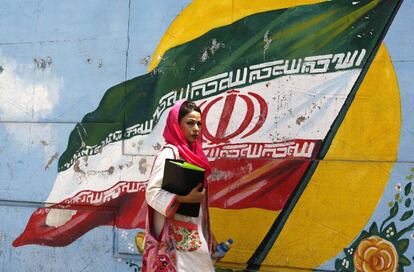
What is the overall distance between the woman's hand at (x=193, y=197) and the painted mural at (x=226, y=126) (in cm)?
84

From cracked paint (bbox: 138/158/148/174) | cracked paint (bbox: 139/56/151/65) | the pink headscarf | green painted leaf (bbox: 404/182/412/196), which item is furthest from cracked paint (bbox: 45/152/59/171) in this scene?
green painted leaf (bbox: 404/182/412/196)

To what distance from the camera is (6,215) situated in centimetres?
575

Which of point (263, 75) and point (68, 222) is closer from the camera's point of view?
point (263, 75)

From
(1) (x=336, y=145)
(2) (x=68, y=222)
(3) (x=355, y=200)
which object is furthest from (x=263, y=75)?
(2) (x=68, y=222)

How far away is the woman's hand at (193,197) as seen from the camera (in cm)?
397

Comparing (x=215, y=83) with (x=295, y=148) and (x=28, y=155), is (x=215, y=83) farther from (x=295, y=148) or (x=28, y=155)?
(x=28, y=155)

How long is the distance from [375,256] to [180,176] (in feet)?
4.25

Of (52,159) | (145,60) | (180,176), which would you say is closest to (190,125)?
(180,176)

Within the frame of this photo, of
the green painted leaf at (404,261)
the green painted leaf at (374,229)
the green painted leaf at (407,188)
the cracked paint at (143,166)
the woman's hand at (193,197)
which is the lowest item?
the green painted leaf at (404,261)

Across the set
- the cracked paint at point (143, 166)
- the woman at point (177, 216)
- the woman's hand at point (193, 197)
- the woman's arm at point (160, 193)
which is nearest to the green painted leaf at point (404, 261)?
the woman at point (177, 216)

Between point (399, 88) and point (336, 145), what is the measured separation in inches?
19.2

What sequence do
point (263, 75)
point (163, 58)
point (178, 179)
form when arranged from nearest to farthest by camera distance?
point (178, 179) < point (263, 75) < point (163, 58)

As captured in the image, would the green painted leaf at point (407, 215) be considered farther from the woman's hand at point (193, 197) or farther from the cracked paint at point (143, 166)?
the cracked paint at point (143, 166)

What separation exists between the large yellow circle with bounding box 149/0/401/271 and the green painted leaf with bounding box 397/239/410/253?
0.23m
